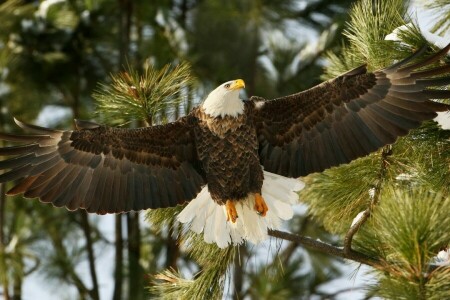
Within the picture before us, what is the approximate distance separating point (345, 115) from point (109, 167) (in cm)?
103

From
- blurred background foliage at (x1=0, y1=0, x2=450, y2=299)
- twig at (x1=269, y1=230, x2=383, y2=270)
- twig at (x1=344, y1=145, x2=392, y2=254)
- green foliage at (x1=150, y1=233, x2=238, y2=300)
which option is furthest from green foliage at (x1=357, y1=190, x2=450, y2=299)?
blurred background foliage at (x1=0, y1=0, x2=450, y2=299)

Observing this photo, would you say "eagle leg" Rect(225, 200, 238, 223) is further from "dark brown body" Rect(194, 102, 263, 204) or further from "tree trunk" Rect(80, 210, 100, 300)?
"tree trunk" Rect(80, 210, 100, 300)

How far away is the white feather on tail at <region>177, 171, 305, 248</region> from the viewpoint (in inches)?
176

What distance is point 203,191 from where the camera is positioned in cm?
476

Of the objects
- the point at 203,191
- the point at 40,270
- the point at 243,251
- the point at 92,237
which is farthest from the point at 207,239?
the point at 92,237

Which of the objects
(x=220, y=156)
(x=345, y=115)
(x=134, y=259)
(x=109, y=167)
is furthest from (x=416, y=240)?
(x=134, y=259)

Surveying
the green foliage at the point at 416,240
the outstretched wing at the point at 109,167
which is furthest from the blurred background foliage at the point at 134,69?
the green foliage at the point at 416,240

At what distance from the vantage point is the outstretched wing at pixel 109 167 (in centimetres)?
447

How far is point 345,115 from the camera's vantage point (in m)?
4.54

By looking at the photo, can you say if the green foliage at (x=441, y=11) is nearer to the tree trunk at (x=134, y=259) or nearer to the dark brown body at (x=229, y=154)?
the dark brown body at (x=229, y=154)

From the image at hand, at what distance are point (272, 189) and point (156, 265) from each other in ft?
12.9

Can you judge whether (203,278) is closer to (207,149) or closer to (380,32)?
(207,149)

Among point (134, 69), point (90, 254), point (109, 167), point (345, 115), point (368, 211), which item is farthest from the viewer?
point (90, 254)

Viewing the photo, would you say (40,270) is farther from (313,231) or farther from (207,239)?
(207,239)
